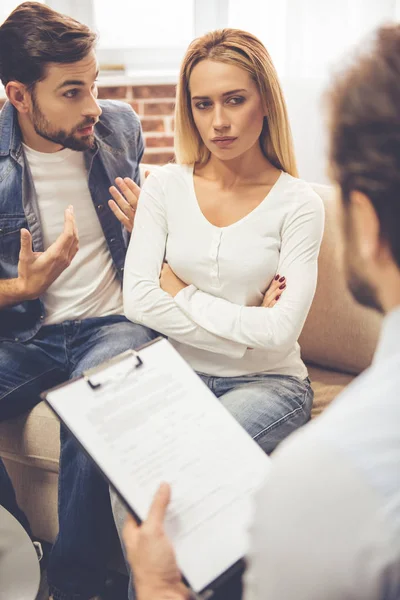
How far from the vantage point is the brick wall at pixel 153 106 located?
2.67 metres

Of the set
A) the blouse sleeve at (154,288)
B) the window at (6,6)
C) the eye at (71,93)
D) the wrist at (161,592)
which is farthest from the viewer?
the window at (6,6)

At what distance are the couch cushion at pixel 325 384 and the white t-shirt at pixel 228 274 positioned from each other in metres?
0.13

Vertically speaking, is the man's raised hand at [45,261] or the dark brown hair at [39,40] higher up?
the dark brown hair at [39,40]

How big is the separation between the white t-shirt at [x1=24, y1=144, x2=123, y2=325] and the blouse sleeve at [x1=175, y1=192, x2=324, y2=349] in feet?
1.19

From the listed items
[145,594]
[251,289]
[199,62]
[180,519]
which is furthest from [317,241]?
[145,594]

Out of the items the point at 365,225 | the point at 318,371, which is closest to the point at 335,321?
the point at 318,371

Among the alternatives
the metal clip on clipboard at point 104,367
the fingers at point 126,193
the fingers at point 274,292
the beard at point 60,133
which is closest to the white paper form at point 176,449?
the metal clip on clipboard at point 104,367

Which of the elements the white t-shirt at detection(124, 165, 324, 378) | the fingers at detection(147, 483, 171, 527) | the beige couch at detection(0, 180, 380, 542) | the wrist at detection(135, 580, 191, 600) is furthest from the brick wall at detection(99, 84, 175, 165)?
the wrist at detection(135, 580, 191, 600)

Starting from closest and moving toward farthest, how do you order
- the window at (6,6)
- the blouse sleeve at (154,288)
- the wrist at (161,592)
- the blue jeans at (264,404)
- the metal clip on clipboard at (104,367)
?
the wrist at (161,592), the metal clip on clipboard at (104,367), the blue jeans at (264,404), the blouse sleeve at (154,288), the window at (6,6)

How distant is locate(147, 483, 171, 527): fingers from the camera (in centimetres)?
93

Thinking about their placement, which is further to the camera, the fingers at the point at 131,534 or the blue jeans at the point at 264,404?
the blue jeans at the point at 264,404

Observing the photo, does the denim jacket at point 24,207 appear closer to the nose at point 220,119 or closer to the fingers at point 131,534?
the nose at point 220,119

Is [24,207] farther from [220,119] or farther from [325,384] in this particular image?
[325,384]

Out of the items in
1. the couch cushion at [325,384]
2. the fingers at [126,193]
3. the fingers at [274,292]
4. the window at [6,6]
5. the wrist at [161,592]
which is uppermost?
the window at [6,6]
